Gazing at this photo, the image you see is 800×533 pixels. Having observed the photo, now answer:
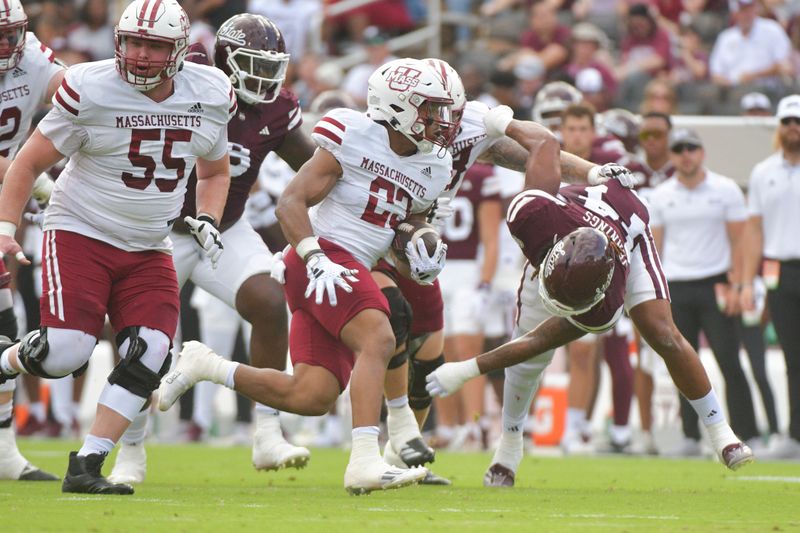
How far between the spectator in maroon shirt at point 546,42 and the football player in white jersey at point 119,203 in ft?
27.1

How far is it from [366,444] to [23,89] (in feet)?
8.43

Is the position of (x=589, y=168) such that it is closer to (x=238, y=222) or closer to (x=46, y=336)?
(x=238, y=222)

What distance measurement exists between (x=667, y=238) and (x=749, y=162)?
176cm

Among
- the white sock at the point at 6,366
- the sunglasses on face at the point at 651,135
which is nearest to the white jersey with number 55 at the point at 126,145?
the white sock at the point at 6,366

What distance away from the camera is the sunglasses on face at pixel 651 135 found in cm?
1080

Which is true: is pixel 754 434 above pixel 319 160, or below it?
below

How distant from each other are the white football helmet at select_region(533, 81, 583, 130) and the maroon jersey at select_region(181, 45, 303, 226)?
343 centimetres

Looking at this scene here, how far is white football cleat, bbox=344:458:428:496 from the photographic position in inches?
230

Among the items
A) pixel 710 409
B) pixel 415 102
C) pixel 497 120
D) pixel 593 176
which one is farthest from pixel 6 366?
pixel 710 409

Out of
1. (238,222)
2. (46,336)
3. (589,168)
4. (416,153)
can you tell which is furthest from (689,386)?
(46,336)

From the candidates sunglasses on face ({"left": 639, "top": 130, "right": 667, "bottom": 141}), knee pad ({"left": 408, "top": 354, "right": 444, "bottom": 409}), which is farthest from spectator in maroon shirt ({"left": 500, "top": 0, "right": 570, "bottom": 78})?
knee pad ({"left": 408, "top": 354, "right": 444, "bottom": 409})

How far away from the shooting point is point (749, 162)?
1184cm

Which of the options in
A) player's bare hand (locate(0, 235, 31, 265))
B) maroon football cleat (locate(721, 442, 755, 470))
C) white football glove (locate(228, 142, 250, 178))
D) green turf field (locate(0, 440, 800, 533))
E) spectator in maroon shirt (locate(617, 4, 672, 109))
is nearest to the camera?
green turf field (locate(0, 440, 800, 533))

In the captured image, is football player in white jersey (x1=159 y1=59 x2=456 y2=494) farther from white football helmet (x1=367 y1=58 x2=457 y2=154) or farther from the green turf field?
the green turf field
